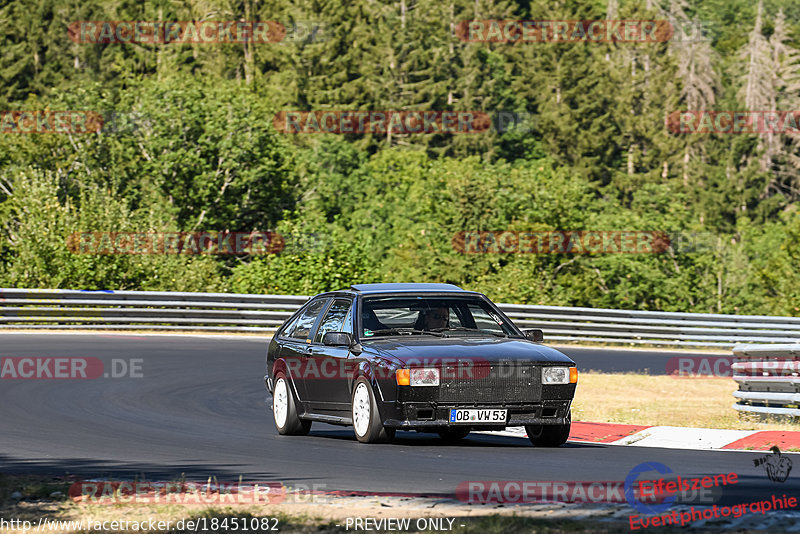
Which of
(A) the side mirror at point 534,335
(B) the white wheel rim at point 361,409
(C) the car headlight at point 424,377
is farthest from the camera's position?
(A) the side mirror at point 534,335

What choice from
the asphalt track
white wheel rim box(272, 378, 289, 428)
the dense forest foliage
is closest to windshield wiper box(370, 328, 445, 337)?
the asphalt track

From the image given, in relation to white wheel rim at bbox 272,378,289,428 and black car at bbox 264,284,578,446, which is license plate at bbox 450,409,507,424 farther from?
white wheel rim at bbox 272,378,289,428

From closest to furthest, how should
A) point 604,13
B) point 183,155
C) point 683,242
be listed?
1. point 183,155
2. point 683,242
3. point 604,13

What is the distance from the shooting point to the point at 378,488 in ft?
29.6

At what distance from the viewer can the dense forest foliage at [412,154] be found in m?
42.2

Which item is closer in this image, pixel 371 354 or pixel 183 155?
pixel 371 354

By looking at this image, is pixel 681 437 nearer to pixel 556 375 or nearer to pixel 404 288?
pixel 556 375

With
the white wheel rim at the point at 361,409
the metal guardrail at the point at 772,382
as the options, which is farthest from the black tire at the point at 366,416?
the metal guardrail at the point at 772,382

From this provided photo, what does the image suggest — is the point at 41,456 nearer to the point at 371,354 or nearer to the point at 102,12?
the point at 371,354

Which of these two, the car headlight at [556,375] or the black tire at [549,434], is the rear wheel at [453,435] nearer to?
the black tire at [549,434]

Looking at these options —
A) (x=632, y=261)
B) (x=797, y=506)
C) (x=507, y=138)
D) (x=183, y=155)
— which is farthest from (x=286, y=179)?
(x=797, y=506)

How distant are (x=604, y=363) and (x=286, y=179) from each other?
34860mm

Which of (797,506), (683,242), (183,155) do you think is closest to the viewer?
(797,506)

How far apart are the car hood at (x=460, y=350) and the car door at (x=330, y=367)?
441 mm
